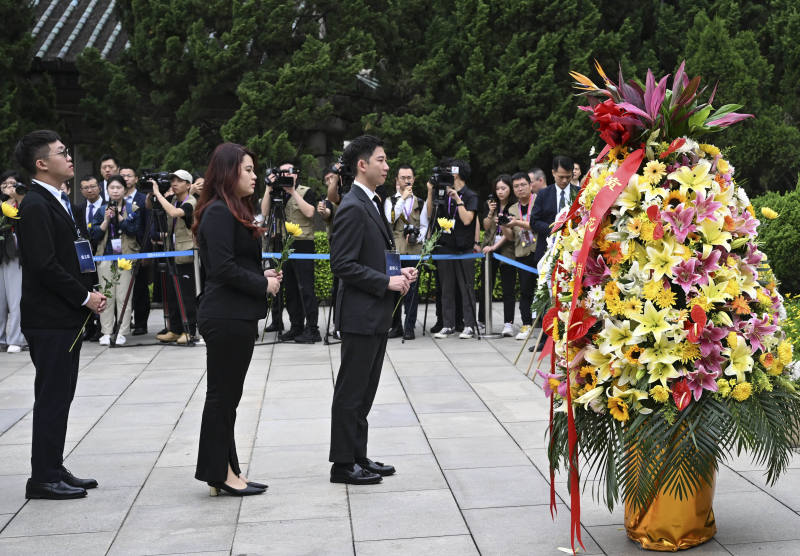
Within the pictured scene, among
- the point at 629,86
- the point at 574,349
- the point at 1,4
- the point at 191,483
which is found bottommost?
the point at 191,483

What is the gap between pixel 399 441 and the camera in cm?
662

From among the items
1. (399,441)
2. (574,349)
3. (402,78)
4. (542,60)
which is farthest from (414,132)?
(574,349)

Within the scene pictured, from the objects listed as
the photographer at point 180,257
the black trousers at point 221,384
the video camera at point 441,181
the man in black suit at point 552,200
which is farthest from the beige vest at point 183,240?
the black trousers at point 221,384

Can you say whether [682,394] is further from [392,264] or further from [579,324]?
[392,264]

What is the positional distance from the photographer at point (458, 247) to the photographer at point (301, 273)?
4.58 ft

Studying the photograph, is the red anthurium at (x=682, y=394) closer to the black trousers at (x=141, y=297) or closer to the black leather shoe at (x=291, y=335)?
the black leather shoe at (x=291, y=335)

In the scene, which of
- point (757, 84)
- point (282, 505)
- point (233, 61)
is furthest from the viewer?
point (233, 61)

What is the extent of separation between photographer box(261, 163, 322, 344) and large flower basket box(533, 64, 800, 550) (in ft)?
22.6

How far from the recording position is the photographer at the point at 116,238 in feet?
37.6

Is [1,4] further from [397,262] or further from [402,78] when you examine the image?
[397,262]

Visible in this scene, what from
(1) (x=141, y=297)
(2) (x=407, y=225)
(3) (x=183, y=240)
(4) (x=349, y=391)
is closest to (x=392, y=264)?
(4) (x=349, y=391)

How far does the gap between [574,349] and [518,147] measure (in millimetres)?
11208

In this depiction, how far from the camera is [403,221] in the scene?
1159cm

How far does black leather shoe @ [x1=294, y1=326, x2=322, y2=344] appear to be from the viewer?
1129 cm
